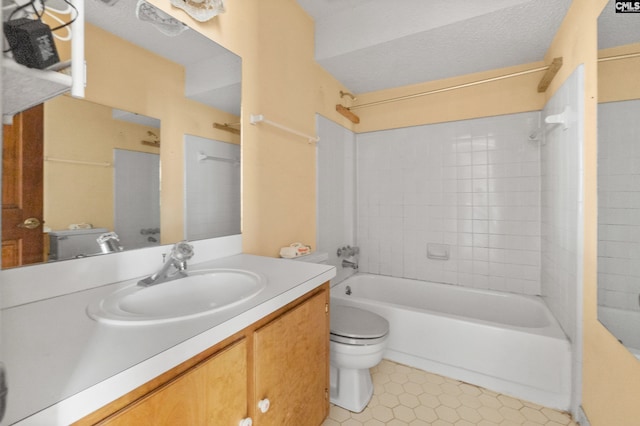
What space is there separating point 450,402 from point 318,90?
7.54ft

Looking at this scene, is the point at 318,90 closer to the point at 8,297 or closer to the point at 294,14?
the point at 294,14

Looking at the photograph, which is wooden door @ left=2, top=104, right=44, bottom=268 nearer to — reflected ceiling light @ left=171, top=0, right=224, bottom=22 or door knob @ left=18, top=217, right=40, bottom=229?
door knob @ left=18, top=217, right=40, bottom=229

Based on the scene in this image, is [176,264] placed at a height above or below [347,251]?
above

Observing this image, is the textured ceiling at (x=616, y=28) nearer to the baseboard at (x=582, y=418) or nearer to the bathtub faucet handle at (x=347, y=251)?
the baseboard at (x=582, y=418)

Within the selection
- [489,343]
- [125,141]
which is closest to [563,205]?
[489,343]

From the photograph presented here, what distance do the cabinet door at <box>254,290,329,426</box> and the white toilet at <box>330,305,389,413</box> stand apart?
0.29 m

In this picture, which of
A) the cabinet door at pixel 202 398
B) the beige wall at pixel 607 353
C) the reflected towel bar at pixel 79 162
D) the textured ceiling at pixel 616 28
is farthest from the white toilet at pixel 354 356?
the textured ceiling at pixel 616 28

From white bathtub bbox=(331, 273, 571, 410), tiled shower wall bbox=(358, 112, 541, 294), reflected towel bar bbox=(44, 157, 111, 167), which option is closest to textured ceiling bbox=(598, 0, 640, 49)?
tiled shower wall bbox=(358, 112, 541, 294)

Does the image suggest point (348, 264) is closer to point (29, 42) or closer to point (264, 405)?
point (264, 405)

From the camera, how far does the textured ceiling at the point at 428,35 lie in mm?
1668

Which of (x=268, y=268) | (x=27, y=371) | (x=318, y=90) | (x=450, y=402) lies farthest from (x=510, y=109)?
(x=27, y=371)

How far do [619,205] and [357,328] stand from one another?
1.27 meters

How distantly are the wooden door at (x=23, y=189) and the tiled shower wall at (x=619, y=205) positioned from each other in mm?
1915

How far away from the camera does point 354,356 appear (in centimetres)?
152
